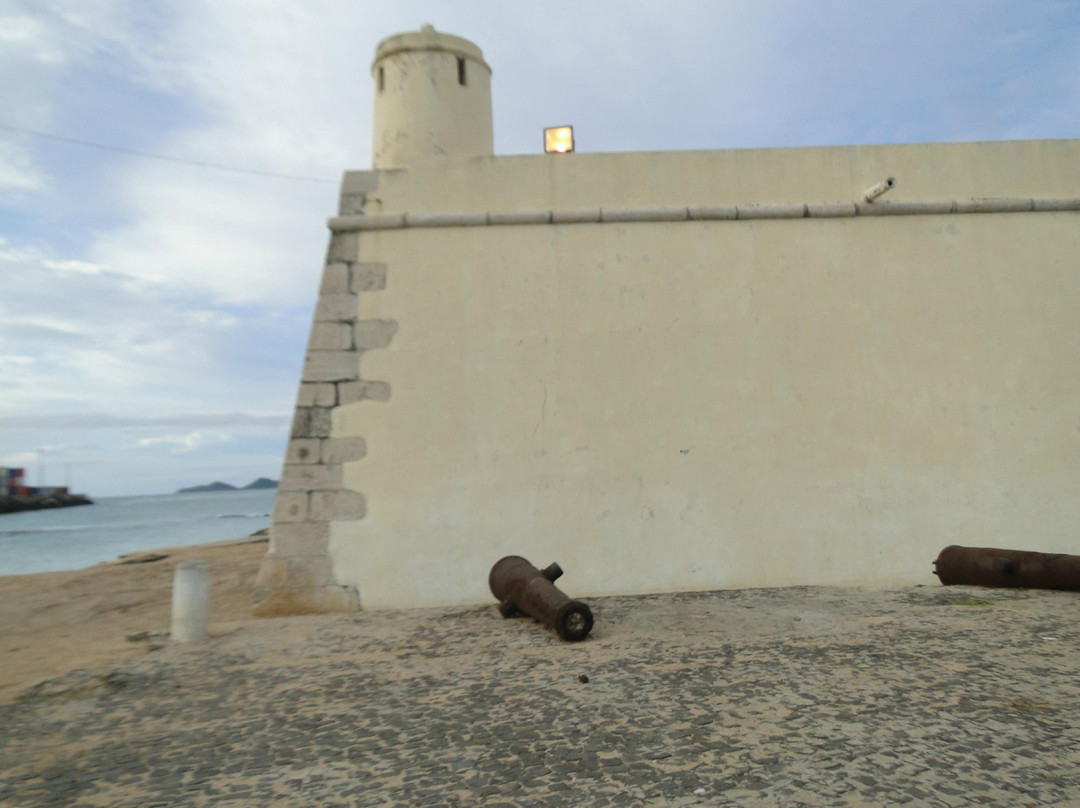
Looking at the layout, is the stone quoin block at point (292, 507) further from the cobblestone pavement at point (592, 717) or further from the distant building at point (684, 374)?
the cobblestone pavement at point (592, 717)

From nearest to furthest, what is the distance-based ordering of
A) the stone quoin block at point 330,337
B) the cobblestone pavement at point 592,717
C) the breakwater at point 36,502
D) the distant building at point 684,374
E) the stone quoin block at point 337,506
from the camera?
the cobblestone pavement at point 592,717 → the stone quoin block at point 337,506 → the distant building at point 684,374 → the stone quoin block at point 330,337 → the breakwater at point 36,502

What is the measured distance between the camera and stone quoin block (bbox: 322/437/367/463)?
18.9 ft

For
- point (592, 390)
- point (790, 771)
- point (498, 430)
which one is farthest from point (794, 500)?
point (790, 771)

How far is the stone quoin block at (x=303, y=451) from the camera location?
571 centimetres

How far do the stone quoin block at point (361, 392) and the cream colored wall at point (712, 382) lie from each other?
10cm

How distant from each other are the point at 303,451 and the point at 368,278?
1585 mm

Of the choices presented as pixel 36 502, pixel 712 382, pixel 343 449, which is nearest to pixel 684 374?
pixel 712 382

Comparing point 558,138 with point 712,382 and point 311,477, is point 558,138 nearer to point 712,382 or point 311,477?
point 712,382

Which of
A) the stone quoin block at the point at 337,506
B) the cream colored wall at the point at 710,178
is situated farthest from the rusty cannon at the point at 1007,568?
the stone quoin block at the point at 337,506

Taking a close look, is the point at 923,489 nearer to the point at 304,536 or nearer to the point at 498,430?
the point at 498,430

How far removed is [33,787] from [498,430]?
3.80 m

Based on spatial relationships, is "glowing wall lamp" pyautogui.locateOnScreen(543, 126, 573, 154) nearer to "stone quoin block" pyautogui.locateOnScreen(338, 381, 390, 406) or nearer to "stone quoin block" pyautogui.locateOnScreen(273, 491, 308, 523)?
"stone quoin block" pyautogui.locateOnScreen(338, 381, 390, 406)

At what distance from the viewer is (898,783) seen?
2.35 meters

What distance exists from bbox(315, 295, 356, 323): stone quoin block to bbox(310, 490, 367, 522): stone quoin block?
4.82ft
